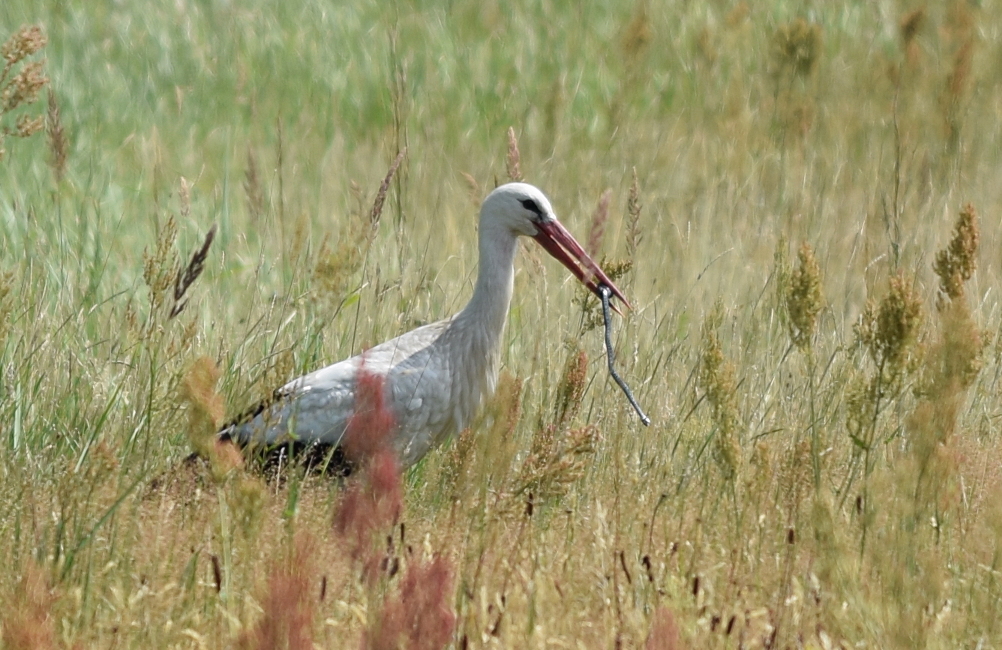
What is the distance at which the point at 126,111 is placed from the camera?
7625 millimetres

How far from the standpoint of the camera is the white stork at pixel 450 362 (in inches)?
163

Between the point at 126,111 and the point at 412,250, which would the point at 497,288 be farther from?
the point at 126,111

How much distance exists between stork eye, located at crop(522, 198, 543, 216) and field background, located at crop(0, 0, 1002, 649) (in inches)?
6.9

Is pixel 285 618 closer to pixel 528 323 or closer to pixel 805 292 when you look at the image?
pixel 805 292

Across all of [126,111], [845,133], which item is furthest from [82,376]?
[845,133]

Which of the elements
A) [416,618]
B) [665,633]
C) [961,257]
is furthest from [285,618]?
[961,257]

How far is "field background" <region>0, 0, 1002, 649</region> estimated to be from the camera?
253cm

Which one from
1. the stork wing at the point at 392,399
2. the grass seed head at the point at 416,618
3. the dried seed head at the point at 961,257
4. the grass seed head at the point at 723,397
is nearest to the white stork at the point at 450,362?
the stork wing at the point at 392,399

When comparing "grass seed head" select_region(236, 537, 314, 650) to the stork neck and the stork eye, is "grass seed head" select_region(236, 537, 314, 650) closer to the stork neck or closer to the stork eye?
the stork neck

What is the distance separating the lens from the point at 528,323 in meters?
4.94

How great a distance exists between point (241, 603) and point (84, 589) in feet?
0.91

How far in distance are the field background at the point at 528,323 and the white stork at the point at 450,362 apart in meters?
0.11

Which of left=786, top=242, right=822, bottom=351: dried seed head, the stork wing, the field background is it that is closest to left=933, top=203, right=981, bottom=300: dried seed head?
the field background

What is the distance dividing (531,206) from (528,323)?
57 centimetres
